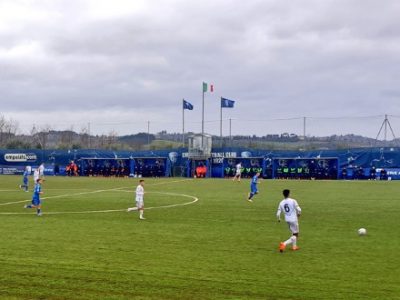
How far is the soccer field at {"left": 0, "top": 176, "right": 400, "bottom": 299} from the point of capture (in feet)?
34.5

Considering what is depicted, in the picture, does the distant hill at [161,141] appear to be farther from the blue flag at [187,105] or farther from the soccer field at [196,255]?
the soccer field at [196,255]

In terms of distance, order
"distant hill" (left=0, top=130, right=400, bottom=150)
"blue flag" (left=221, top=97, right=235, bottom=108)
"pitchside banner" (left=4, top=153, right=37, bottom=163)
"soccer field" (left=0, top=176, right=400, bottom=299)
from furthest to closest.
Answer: "pitchside banner" (left=4, top=153, right=37, bottom=163), "blue flag" (left=221, top=97, right=235, bottom=108), "distant hill" (left=0, top=130, right=400, bottom=150), "soccer field" (left=0, top=176, right=400, bottom=299)

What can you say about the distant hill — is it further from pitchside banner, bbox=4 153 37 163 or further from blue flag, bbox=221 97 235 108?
pitchside banner, bbox=4 153 37 163

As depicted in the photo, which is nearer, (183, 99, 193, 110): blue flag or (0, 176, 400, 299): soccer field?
(0, 176, 400, 299): soccer field

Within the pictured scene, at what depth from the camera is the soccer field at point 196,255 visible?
10.5 metres

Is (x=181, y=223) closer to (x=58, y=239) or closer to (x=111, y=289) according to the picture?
(x=58, y=239)

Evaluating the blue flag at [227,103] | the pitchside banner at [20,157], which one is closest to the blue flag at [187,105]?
the blue flag at [227,103]

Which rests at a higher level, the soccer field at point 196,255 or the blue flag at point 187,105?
the blue flag at point 187,105

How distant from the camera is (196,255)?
45.8ft

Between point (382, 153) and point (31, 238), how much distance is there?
47.3 meters

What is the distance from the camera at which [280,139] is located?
66125 mm

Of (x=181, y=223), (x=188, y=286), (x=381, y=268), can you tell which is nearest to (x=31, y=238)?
(x=181, y=223)

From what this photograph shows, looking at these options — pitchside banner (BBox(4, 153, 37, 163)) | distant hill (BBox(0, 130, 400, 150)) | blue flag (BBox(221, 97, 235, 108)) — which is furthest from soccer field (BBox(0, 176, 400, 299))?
pitchside banner (BBox(4, 153, 37, 163))

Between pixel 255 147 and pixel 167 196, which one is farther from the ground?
pixel 255 147
